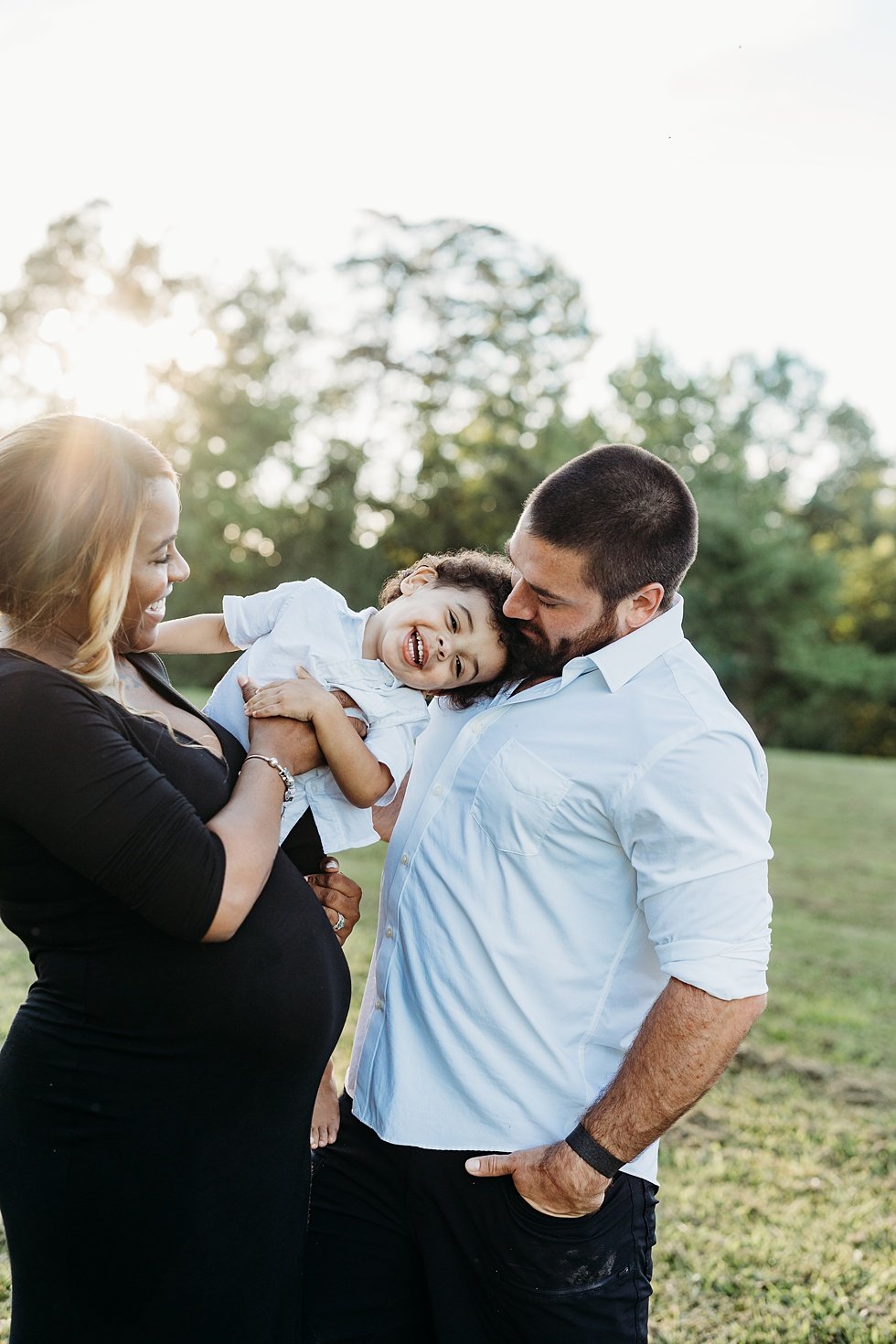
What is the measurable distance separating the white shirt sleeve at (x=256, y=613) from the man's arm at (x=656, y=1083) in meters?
1.19

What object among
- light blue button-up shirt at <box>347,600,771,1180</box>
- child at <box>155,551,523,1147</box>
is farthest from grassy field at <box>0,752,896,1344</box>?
child at <box>155,551,523,1147</box>

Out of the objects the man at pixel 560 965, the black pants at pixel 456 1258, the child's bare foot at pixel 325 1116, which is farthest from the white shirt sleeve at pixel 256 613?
the black pants at pixel 456 1258

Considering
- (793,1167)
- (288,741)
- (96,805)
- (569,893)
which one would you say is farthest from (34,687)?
(793,1167)

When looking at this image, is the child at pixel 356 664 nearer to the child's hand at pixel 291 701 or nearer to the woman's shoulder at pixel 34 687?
the child's hand at pixel 291 701

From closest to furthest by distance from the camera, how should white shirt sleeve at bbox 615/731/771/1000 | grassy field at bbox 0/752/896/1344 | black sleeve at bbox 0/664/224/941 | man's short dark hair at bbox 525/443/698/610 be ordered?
black sleeve at bbox 0/664/224/941 → white shirt sleeve at bbox 615/731/771/1000 → man's short dark hair at bbox 525/443/698/610 → grassy field at bbox 0/752/896/1344

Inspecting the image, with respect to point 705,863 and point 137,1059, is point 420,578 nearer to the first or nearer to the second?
point 705,863

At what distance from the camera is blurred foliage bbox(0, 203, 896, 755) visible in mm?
26344

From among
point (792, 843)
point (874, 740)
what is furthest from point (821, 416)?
point (792, 843)

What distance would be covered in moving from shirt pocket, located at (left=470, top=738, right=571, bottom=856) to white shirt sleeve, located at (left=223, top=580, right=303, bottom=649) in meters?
0.65

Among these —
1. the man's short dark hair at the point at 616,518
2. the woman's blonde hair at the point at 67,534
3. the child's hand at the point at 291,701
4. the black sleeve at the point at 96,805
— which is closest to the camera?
the black sleeve at the point at 96,805

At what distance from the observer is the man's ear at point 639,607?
2.52m

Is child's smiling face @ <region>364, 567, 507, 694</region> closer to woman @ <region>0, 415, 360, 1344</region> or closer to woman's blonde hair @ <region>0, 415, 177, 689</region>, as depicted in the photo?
woman @ <region>0, 415, 360, 1344</region>

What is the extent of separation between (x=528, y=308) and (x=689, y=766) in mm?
29105

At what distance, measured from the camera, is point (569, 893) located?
231cm
